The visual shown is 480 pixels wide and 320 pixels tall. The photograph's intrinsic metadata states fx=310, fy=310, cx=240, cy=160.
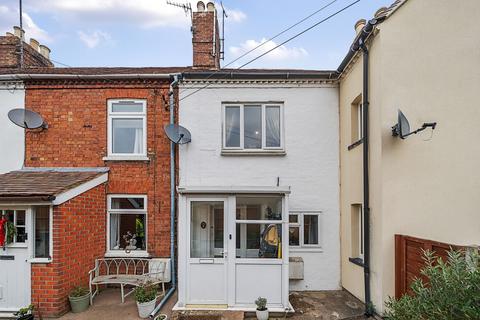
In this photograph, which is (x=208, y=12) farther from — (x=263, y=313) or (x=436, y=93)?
(x=263, y=313)

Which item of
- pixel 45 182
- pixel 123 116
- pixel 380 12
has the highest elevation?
pixel 380 12

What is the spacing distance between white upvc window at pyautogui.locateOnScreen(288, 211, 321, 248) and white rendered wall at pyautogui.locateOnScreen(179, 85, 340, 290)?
131mm

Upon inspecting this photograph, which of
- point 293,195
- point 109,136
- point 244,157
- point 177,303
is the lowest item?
point 177,303

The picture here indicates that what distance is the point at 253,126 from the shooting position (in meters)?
8.56

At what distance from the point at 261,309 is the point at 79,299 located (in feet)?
13.0

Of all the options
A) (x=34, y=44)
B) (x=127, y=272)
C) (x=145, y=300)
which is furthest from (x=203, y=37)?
(x=145, y=300)

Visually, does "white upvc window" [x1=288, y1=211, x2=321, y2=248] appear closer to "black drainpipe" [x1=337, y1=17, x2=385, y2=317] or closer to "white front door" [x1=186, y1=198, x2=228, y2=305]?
"black drainpipe" [x1=337, y1=17, x2=385, y2=317]

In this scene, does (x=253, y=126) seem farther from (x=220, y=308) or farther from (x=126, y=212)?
(x=220, y=308)

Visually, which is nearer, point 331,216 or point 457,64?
point 457,64

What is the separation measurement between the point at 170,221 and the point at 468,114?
7.16 metres

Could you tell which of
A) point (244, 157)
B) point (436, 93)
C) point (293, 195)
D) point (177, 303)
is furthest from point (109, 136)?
point (436, 93)

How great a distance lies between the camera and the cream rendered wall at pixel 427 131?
5.79 metres

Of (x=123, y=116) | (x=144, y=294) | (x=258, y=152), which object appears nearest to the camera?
(x=144, y=294)

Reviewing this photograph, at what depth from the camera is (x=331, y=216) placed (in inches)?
323
